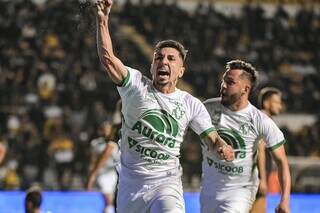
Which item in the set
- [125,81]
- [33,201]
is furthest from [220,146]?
[33,201]

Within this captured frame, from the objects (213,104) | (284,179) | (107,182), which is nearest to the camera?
(284,179)

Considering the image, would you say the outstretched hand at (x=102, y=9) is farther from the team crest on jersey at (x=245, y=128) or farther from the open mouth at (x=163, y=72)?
the team crest on jersey at (x=245, y=128)

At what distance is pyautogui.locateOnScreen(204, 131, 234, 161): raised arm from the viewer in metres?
6.23

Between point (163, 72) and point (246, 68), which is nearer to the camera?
point (163, 72)

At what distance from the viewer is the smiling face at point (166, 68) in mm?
6297

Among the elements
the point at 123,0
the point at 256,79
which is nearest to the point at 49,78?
the point at 123,0

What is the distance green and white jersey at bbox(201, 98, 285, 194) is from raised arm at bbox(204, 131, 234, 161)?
36.3 inches

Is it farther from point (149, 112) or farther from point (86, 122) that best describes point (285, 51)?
point (149, 112)

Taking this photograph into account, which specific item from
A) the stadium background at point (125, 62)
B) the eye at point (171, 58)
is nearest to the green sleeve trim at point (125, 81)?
the eye at point (171, 58)

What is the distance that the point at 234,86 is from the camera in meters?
7.40

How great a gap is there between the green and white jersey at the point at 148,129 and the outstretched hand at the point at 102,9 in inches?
20.4

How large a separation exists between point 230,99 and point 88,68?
474 inches

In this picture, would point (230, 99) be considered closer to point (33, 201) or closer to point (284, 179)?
point (284, 179)

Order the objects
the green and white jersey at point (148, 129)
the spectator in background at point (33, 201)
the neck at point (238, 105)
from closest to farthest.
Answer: the green and white jersey at point (148, 129)
the neck at point (238, 105)
the spectator in background at point (33, 201)
